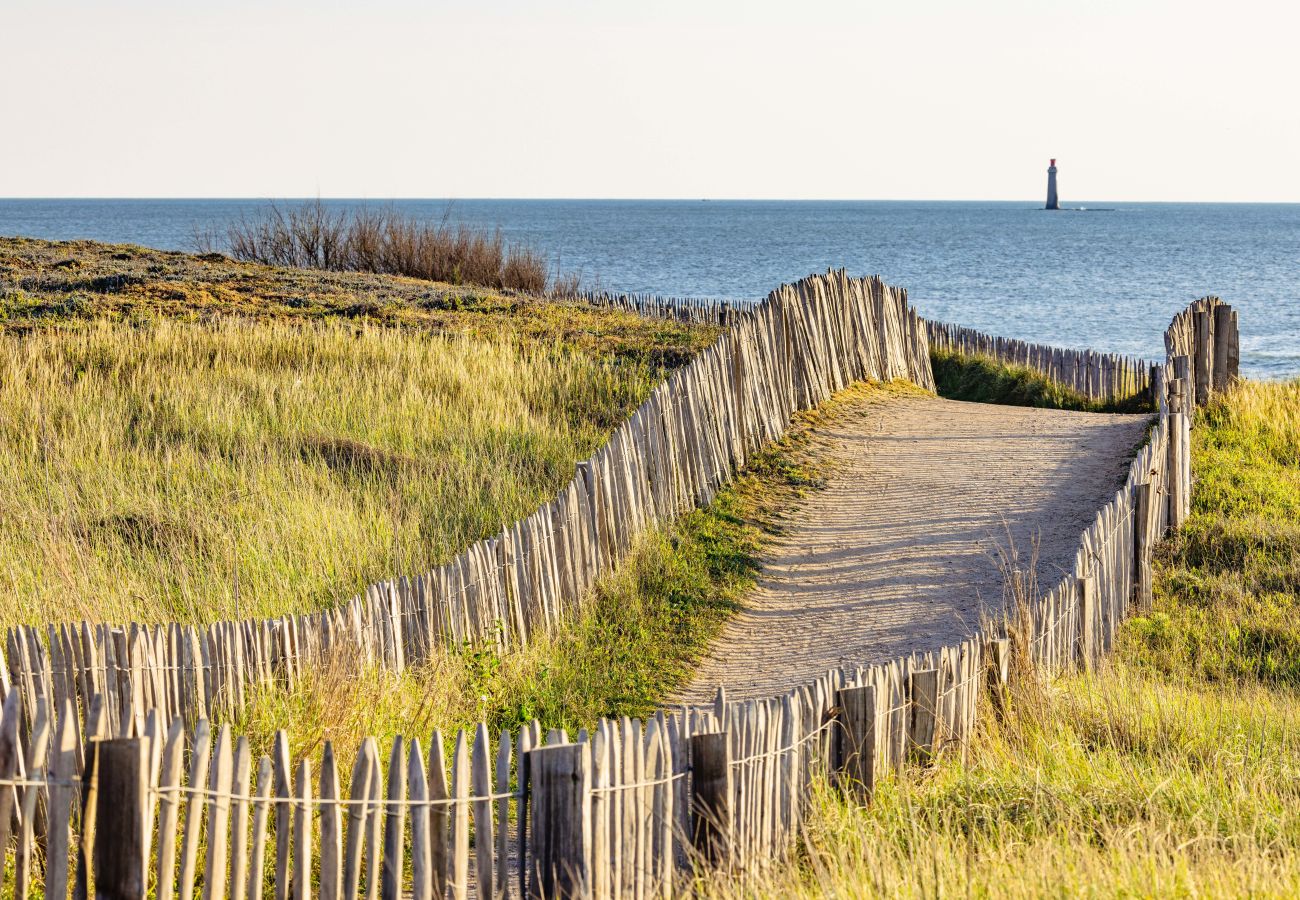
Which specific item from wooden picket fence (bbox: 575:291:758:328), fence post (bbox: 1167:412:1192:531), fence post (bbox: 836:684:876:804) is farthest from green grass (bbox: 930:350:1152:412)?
fence post (bbox: 836:684:876:804)

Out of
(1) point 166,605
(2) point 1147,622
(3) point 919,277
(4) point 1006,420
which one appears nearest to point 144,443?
(1) point 166,605

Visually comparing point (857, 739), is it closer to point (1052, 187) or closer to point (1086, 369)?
point (1086, 369)

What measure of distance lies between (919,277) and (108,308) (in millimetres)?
46823

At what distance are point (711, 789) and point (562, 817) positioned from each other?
46 cm

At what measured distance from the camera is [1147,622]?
23.0 feet

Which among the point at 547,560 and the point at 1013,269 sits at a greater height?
the point at 1013,269

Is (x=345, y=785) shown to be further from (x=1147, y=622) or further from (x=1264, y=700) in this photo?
(x=1147, y=622)

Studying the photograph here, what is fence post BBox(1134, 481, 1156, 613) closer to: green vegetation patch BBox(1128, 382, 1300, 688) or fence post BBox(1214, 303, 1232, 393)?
green vegetation patch BBox(1128, 382, 1300, 688)

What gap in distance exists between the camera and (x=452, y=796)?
3.16 meters

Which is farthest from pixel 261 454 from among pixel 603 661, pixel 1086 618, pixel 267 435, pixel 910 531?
pixel 1086 618

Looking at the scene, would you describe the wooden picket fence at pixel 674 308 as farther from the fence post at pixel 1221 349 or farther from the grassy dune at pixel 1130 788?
the grassy dune at pixel 1130 788

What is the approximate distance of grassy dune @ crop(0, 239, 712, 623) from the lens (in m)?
6.07

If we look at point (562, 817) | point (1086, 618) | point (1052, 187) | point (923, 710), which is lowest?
point (1086, 618)

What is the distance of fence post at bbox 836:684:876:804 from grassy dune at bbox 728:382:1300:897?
76 mm
